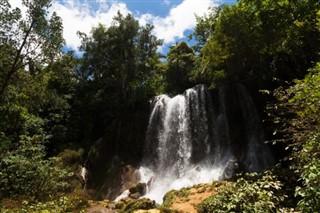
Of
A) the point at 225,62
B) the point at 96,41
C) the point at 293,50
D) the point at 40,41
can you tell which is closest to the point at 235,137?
the point at 225,62

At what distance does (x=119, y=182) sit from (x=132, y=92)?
8148mm

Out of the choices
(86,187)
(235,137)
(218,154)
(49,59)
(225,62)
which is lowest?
(86,187)

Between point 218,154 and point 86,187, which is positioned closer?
point 218,154

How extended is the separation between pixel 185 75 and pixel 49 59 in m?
15.0

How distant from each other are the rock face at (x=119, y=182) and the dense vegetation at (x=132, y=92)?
3.05 ft

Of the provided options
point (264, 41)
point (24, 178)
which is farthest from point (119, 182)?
point (264, 41)

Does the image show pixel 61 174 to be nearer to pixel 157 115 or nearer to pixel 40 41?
pixel 40 41

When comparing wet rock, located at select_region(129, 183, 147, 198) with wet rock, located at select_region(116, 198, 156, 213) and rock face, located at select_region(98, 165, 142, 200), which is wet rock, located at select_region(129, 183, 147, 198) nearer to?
rock face, located at select_region(98, 165, 142, 200)

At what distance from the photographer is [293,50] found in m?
15.6

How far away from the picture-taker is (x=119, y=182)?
1909cm

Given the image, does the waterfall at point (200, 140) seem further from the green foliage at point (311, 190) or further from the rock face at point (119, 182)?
the green foliage at point (311, 190)

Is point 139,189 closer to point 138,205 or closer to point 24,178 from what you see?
point 138,205

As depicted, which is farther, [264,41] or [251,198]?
[264,41]

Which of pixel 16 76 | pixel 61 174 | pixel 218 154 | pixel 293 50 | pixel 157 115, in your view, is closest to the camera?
pixel 61 174
